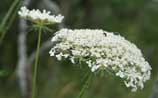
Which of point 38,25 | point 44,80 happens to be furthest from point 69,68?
point 38,25

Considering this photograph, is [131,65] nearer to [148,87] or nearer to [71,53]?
[71,53]

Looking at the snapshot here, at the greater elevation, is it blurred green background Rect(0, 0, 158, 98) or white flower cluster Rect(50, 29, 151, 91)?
blurred green background Rect(0, 0, 158, 98)

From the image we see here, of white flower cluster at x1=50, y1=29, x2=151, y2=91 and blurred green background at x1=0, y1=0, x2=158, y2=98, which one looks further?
blurred green background at x1=0, y1=0, x2=158, y2=98

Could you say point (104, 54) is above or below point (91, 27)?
below

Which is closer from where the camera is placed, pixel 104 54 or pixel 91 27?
pixel 104 54
